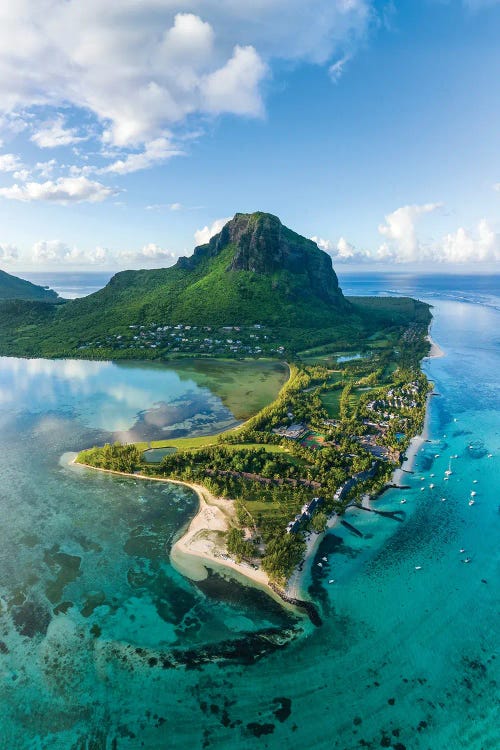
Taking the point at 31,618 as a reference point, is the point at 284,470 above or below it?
above

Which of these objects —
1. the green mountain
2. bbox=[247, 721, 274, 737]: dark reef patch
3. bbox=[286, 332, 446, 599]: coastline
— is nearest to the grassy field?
bbox=[286, 332, 446, 599]: coastline

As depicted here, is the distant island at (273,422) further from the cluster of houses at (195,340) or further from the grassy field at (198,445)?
the cluster of houses at (195,340)

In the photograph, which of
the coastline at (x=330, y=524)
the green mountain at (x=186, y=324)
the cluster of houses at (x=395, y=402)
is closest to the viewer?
the coastline at (x=330, y=524)

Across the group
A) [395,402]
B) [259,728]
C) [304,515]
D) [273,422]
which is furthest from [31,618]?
[395,402]

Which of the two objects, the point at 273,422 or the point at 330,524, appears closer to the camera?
the point at 330,524

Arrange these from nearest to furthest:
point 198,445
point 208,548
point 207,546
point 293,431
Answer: point 208,548
point 207,546
point 198,445
point 293,431

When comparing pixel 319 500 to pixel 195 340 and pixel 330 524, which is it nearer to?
pixel 330 524

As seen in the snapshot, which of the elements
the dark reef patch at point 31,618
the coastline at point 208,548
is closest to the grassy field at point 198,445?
the coastline at point 208,548
